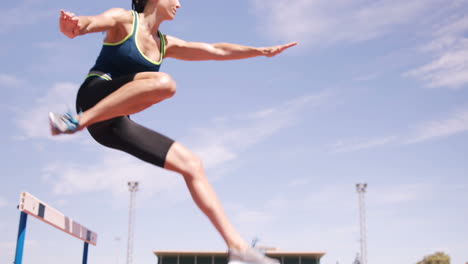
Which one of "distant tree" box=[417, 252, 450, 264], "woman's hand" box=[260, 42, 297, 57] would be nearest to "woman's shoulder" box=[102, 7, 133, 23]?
"woman's hand" box=[260, 42, 297, 57]

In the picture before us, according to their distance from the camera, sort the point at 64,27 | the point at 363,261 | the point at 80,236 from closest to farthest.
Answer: the point at 64,27 < the point at 80,236 < the point at 363,261

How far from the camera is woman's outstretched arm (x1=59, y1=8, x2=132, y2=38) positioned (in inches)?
130

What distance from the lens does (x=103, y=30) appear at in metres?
3.63

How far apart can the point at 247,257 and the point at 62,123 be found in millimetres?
1549

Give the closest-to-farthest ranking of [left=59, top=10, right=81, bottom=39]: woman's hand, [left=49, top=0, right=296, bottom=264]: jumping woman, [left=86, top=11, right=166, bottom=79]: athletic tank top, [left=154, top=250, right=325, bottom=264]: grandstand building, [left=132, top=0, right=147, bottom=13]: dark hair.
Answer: [left=59, top=10, right=81, bottom=39]: woman's hand, [left=49, top=0, right=296, bottom=264]: jumping woman, [left=86, top=11, right=166, bottom=79]: athletic tank top, [left=132, top=0, right=147, bottom=13]: dark hair, [left=154, top=250, right=325, bottom=264]: grandstand building

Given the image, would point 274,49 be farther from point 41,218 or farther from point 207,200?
point 41,218

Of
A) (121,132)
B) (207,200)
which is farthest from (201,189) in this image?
(121,132)

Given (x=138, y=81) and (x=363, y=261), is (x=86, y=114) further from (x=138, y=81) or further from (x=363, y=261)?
(x=363, y=261)

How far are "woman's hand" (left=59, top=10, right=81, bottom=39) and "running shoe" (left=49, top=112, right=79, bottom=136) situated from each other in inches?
22.0

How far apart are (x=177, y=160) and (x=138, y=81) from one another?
0.64m

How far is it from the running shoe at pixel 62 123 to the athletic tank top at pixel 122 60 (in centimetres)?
56

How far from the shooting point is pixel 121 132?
3.82m

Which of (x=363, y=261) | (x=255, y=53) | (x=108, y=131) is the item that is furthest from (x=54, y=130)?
(x=363, y=261)

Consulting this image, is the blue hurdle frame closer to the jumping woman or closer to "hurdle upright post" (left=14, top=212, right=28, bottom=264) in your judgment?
"hurdle upright post" (left=14, top=212, right=28, bottom=264)
